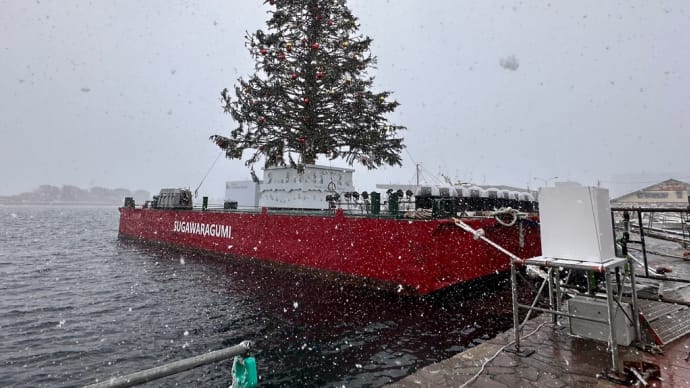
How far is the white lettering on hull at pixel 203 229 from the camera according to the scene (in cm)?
1688

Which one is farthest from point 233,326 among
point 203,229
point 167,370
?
point 203,229

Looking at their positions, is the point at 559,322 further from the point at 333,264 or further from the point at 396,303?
the point at 333,264

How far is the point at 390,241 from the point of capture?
992 cm

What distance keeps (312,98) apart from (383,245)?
410 inches

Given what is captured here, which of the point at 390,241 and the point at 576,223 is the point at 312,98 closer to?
the point at 390,241

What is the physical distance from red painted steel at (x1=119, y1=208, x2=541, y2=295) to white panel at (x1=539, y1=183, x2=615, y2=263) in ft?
14.5

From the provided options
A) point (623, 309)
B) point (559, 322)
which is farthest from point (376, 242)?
point (623, 309)

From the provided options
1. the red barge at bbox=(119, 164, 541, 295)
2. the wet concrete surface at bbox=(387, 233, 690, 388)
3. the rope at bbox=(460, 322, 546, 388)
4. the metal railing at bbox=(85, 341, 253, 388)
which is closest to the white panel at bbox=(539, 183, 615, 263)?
the wet concrete surface at bbox=(387, 233, 690, 388)

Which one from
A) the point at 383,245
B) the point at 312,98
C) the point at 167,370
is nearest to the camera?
the point at 167,370

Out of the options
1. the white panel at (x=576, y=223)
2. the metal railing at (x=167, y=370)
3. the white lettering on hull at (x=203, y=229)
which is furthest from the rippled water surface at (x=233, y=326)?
the metal railing at (x=167, y=370)

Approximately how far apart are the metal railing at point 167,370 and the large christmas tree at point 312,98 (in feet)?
46.9

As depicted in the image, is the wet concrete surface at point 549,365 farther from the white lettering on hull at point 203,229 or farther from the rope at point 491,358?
the white lettering on hull at point 203,229

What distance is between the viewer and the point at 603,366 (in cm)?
430

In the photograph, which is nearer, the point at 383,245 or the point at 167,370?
the point at 167,370
